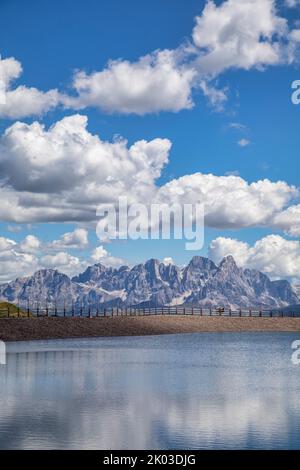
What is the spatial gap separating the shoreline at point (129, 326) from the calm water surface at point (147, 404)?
4885cm

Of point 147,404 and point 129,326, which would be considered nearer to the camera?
point 147,404

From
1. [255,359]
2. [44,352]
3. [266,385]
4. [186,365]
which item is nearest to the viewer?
[266,385]

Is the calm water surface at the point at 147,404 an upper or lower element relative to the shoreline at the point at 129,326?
lower

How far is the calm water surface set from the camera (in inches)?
1193

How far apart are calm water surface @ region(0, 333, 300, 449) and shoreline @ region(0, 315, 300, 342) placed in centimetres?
4885

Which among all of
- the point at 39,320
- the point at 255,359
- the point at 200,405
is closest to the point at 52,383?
the point at 200,405

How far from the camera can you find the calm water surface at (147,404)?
3030 centimetres

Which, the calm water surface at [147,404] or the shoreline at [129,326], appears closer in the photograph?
the calm water surface at [147,404]

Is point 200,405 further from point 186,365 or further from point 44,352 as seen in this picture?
point 44,352

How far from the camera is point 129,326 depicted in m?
146

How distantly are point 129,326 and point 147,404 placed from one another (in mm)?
105540
